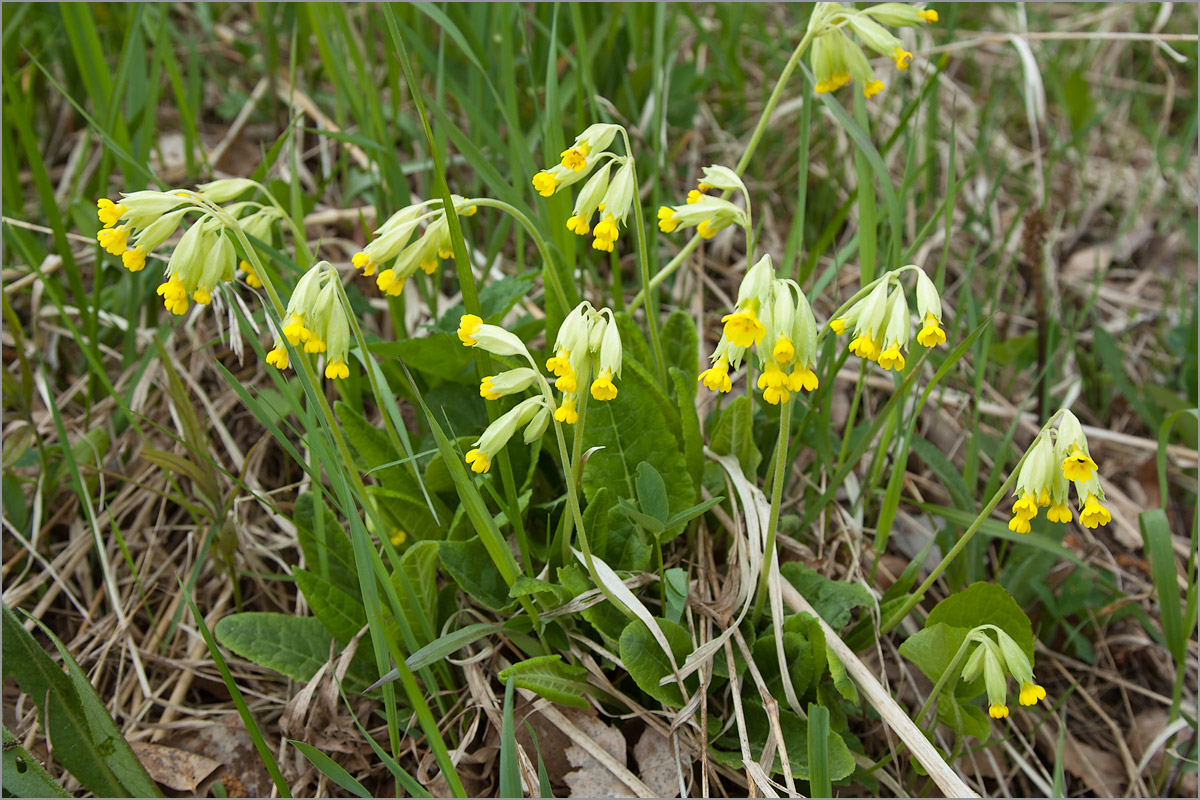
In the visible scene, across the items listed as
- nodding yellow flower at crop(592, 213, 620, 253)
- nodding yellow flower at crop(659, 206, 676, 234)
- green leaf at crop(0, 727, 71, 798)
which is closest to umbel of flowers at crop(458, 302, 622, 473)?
nodding yellow flower at crop(592, 213, 620, 253)

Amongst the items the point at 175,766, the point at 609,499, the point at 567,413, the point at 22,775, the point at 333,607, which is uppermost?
the point at 567,413

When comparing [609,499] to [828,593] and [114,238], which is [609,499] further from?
[114,238]

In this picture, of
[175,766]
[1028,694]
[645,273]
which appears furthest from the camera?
[175,766]

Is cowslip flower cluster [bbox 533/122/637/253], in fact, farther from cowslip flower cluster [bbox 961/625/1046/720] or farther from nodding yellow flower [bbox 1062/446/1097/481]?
cowslip flower cluster [bbox 961/625/1046/720]

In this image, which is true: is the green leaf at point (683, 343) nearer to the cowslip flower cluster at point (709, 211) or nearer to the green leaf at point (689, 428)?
the green leaf at point (689, 428)

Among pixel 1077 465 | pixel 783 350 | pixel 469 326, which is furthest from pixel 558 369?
pixel 1077 465

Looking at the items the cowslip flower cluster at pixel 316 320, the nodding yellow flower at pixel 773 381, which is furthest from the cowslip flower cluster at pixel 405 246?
the nodding yellow flower at pixel 773 381
